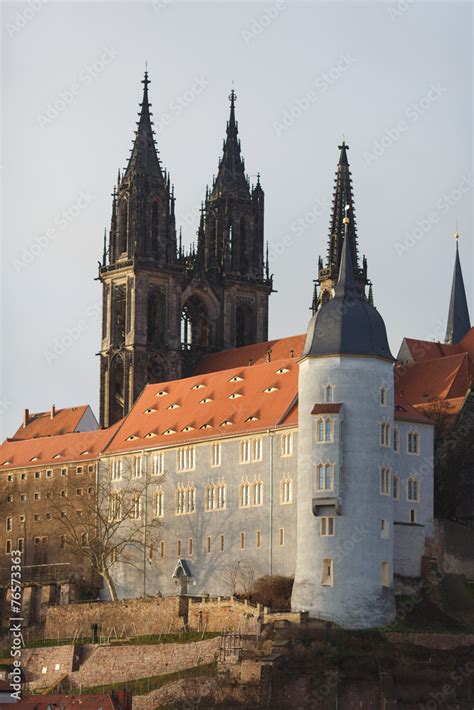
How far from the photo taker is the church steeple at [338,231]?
6462 inches

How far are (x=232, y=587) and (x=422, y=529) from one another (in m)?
11.0

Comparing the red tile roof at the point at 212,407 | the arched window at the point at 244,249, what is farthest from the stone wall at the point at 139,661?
the arched window at the point at 244,249

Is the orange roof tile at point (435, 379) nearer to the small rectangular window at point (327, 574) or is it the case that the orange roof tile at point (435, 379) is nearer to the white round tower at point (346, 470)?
the white round tower at point (346, 470)

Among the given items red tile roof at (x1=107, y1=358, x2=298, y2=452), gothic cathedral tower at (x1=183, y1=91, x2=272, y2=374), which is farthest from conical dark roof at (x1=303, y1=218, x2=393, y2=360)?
gothic cathedral tower at (x1=183, y1=91, x2=272, y2=374)

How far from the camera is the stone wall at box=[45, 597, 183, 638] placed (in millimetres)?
128500

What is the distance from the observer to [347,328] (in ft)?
408

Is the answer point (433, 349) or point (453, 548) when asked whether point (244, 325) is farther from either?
point (453, 548)

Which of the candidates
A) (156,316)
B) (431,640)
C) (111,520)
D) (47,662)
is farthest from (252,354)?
(431,640)

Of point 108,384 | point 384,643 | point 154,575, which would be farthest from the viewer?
point 108,384

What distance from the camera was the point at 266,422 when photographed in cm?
13300

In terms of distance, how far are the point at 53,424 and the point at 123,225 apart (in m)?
14.7

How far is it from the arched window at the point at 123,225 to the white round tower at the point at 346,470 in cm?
4226

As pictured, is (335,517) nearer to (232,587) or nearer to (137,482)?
(232,587)

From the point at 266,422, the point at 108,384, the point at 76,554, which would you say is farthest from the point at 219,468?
the point at 108,384
